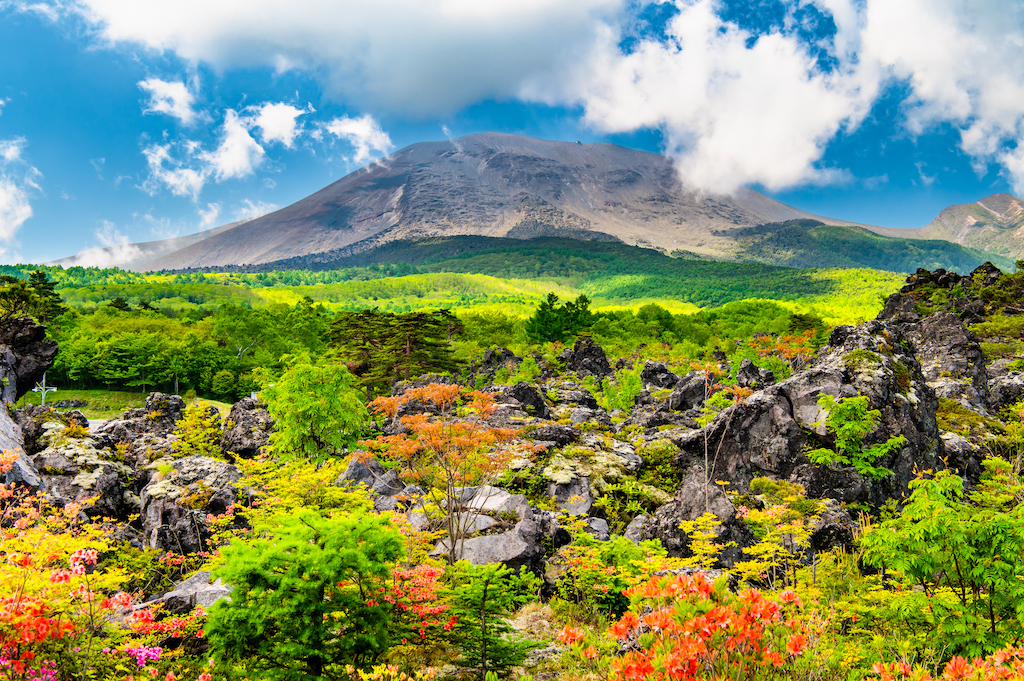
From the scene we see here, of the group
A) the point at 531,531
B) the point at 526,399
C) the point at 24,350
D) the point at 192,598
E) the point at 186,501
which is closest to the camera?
the point at 192,598

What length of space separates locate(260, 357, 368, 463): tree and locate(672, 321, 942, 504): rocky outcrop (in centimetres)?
1337

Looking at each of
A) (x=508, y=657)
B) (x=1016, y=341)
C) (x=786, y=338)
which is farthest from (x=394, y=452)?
(x=1016, y=341)

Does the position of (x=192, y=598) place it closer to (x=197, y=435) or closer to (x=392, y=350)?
(x=197, y=435)

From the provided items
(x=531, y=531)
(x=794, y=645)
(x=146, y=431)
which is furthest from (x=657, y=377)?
(x=794, y=645)

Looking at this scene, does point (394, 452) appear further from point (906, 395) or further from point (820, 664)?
point (906, 395)

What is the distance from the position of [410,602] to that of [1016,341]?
60.7m

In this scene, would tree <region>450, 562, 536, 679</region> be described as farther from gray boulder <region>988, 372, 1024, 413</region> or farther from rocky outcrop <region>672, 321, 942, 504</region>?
gray boulder <region>988, 372, 1024, 413</region>

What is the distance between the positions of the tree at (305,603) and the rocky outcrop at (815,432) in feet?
43.9

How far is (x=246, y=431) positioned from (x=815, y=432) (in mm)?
24323

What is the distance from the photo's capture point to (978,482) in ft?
67.6

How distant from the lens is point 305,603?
695 cm

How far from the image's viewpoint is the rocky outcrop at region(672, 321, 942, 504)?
16938 mm

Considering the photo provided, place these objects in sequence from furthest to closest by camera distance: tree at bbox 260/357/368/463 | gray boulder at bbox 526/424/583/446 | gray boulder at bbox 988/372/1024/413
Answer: gray boulder at bbox 988/372/1024/413 → gray boulder at bbox 526/424/583/446 → tree at bbox 260/357/368/463

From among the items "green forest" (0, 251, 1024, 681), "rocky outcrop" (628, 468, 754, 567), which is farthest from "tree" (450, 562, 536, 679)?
"rocky outcrop" (628, 468, 754, 567)
